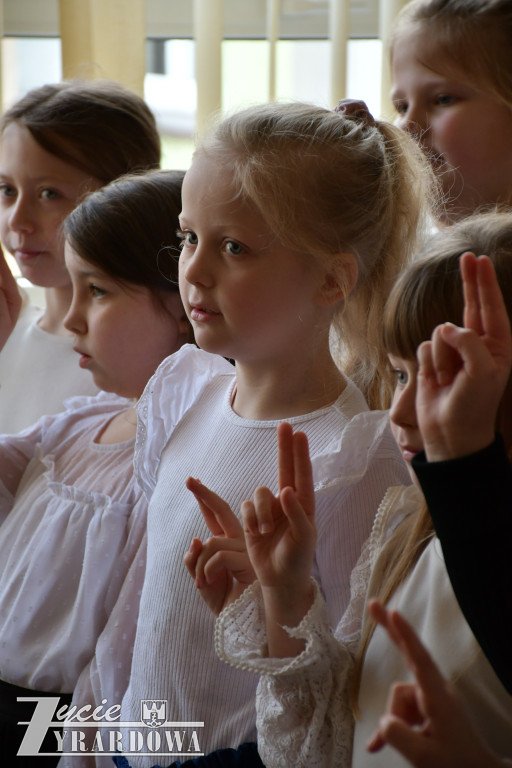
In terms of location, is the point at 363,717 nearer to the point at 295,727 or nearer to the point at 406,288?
the point at 295,727

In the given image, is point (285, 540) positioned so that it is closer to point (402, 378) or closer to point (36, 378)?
point (402, 378)

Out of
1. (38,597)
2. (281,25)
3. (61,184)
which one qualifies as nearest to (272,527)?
(38,597)

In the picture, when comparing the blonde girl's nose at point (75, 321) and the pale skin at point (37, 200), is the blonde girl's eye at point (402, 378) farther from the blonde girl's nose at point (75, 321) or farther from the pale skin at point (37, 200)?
the pale skin at point (37, 200)

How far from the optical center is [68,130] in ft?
5.05

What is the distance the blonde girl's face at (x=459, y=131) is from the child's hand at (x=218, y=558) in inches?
26.2

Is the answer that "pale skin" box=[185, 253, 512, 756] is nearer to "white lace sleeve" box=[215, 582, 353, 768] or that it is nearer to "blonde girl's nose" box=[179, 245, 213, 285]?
"white lace sleeve" box=[215, 582, 353, 768]

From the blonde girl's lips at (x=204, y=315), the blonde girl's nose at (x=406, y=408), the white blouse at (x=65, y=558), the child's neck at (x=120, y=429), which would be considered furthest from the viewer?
the child's neck at (x=120, y=429)

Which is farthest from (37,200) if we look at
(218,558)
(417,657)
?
(417,657)

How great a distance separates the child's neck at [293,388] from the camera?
3.52 ft

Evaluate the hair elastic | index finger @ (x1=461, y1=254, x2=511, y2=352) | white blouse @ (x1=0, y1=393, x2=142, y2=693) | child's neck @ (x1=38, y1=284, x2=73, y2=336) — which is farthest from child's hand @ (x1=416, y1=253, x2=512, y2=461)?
child's neck @ (x1=38, y1=284, x2=73, y2=336)

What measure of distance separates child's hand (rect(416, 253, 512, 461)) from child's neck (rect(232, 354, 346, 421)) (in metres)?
0.39

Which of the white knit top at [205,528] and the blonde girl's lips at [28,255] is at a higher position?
the blonde girl's lips at [28,255]

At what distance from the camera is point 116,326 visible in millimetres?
1251

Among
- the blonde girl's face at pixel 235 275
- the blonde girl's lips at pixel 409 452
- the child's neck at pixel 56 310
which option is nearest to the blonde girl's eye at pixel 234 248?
the blonde girl's face at pixel 235 275
